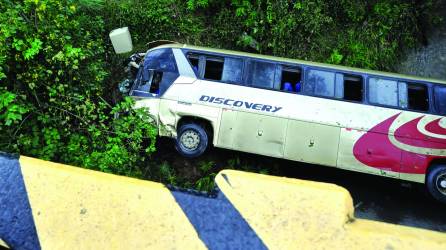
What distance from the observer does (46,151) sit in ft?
17.8

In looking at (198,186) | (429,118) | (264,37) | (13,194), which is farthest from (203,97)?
(13,194)

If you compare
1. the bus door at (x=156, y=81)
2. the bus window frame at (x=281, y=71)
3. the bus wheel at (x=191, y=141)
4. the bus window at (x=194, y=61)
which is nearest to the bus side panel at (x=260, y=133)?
the bus window frame at (x=281, y=71)

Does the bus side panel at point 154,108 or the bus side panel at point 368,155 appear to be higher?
the bus side panel at point 154,108

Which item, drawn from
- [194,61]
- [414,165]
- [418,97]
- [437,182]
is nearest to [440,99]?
[418,97]

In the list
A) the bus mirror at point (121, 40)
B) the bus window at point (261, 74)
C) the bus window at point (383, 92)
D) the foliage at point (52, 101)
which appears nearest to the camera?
the foliage at point (52, 101)

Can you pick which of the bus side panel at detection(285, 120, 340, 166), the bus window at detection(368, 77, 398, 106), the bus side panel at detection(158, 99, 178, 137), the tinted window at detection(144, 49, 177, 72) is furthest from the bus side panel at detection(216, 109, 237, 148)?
the bus window at detection(368, 77, 398, 106)

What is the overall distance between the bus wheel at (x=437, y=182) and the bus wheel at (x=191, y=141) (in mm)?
4588

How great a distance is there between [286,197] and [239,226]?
12.0 inches

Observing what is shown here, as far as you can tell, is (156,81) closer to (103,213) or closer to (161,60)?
(161,60)

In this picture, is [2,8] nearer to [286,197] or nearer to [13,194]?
[13,194]

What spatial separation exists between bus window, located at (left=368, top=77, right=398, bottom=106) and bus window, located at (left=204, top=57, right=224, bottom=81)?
306 cm

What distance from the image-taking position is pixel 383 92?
297 inches

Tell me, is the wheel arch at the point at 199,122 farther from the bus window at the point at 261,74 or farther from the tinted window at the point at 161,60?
the bus window at the point at 261,74

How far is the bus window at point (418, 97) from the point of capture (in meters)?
7.45
